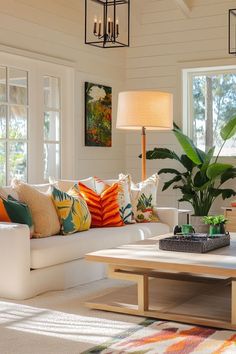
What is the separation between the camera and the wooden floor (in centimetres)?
347

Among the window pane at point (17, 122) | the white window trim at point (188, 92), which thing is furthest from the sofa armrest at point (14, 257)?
the white window trim at point (188, 92)

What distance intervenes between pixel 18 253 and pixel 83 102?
3.34m

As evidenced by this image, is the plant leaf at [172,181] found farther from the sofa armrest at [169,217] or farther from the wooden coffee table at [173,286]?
the wooden coffee table at [173,286]

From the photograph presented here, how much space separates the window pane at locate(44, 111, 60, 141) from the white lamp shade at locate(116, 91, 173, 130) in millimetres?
1119

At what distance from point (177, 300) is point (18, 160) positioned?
9.21 ft

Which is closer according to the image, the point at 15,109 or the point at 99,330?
the point at 99,330

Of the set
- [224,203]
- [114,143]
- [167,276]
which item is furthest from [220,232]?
[114,143]

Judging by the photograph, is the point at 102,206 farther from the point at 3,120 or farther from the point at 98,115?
the point at 98,115

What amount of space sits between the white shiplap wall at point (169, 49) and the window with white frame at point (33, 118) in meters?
1.34

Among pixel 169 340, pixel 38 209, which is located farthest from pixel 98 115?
pixel 169 340

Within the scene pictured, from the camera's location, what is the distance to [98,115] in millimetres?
7273

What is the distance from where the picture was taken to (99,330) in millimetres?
3326

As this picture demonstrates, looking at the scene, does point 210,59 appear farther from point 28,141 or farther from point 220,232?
point 220,232

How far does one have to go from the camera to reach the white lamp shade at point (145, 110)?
218 inches
